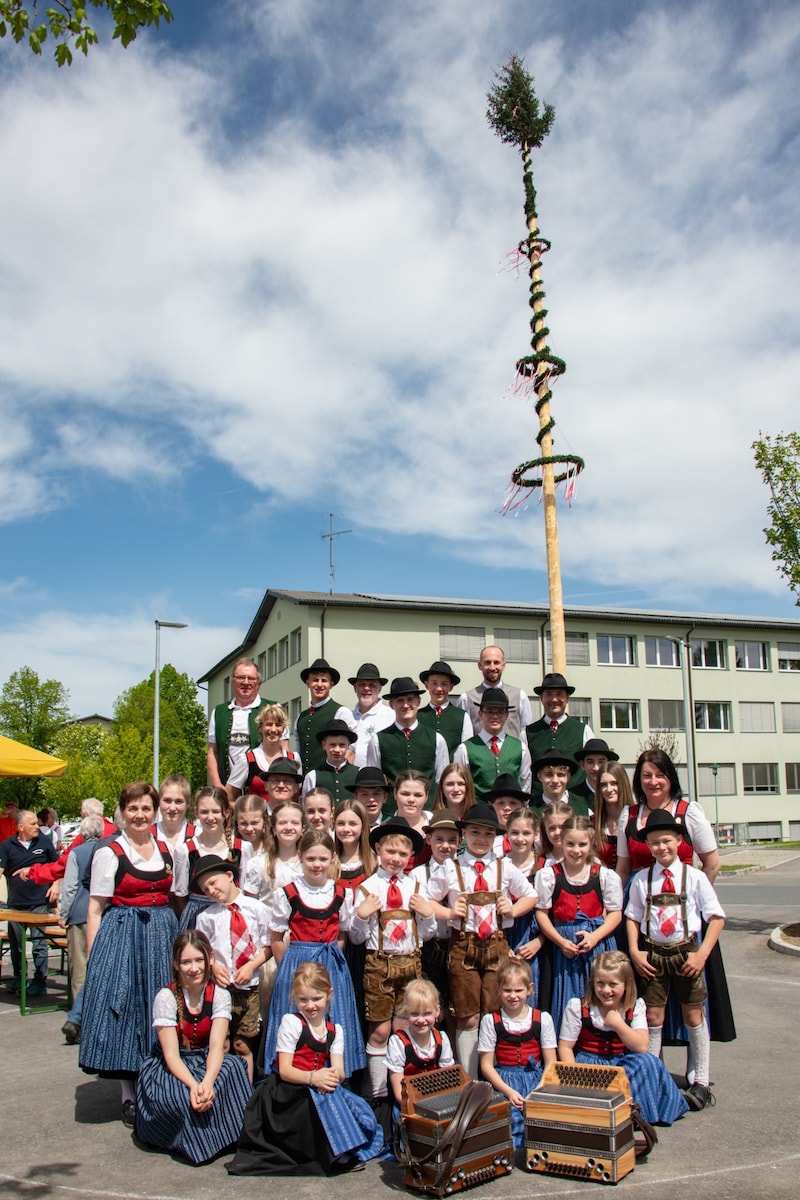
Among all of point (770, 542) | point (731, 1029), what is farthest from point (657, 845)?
point (770, 542)

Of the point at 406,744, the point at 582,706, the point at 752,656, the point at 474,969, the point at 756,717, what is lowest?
the point at 474,969

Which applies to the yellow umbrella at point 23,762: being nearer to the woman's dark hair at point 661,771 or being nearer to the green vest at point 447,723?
the green vest at point 447,723

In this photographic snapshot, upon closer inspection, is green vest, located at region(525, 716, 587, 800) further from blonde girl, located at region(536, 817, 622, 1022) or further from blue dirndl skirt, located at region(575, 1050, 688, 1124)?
blue dirndl skirt, located at region(575, 1050, 688, 1124)

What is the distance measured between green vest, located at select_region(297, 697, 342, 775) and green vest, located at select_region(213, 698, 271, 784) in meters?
0.37

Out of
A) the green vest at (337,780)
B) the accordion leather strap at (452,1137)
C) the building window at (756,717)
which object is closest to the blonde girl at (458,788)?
the green vest at (337,780)

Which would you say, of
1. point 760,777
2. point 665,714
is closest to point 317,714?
point 665,714

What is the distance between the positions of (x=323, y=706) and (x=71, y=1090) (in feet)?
10.7

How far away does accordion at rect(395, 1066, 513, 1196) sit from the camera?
4.66 meters

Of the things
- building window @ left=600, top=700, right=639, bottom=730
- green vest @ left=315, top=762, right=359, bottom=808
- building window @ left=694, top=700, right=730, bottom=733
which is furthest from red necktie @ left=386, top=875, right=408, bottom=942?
building window @ left=694, top=700, right=730, bottom=733

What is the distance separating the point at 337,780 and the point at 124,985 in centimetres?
Answer: 216

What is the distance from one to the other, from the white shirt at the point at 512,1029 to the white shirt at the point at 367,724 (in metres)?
2.66

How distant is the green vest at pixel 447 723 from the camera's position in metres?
8.12

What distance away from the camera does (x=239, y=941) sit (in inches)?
228

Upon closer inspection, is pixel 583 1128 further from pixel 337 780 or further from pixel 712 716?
pixel 712 716
